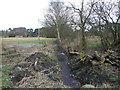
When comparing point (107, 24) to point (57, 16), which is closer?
point (107, 24)

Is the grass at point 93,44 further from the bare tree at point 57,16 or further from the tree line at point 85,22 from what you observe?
the bare tree at point 57,16

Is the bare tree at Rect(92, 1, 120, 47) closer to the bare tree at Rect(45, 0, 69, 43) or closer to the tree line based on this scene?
the tree line

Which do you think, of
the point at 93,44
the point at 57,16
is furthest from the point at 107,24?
the point at 57,16

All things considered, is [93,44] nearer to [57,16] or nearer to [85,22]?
[85,22]

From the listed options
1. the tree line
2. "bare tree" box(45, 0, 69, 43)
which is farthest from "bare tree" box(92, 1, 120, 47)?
"bare tree" box(45, 0, 69, 43)

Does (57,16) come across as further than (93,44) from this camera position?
Yes

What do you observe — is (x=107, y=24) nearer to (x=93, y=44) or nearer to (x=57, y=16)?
(x=93, y=44)

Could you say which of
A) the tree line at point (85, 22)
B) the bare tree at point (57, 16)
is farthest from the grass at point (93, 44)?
the bare tree at point (57, 16)

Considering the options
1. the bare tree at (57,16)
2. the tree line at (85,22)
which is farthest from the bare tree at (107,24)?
the bare tree at (57,16)

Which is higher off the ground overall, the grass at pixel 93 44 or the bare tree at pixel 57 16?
the bare tree at pixel 57 16

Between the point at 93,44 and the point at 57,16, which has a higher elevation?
the point at 57,16

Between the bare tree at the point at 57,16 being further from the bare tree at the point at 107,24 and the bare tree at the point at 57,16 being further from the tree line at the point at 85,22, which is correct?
the bare tree at the point at 107,24

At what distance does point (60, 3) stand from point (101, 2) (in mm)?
6741

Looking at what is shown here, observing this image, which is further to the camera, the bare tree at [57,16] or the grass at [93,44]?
the bare tree at [57,16]
